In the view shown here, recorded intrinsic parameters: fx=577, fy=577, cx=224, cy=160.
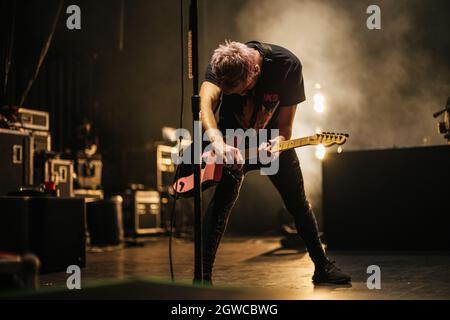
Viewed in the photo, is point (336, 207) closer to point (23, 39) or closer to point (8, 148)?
point (8, 148)

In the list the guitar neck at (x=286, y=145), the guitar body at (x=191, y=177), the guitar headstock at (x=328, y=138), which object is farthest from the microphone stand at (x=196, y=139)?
the guitar headstock at (x=328, y=138)

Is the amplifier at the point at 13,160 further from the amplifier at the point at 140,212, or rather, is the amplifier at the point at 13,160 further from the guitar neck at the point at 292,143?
the amplifier at the point at 140,212

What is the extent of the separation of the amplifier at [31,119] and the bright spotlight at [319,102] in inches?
166

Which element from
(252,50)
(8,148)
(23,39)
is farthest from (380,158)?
(23,39)

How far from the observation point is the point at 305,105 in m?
9.81

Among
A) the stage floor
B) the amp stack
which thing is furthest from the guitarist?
the amp stack

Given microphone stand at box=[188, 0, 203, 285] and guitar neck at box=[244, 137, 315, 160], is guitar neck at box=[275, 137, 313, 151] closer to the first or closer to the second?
guitar neck at box=[244, 137, 315, 160]

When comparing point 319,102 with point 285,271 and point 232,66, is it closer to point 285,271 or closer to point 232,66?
point 285,271

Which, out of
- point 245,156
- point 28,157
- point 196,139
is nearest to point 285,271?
point 245,156

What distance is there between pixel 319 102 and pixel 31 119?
14.7 feet

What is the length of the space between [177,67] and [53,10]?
4.07m

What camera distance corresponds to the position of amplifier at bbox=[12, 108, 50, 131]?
634 centimetres

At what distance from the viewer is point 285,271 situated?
170 inches

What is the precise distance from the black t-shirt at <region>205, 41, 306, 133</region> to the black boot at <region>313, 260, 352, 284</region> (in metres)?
0.91
